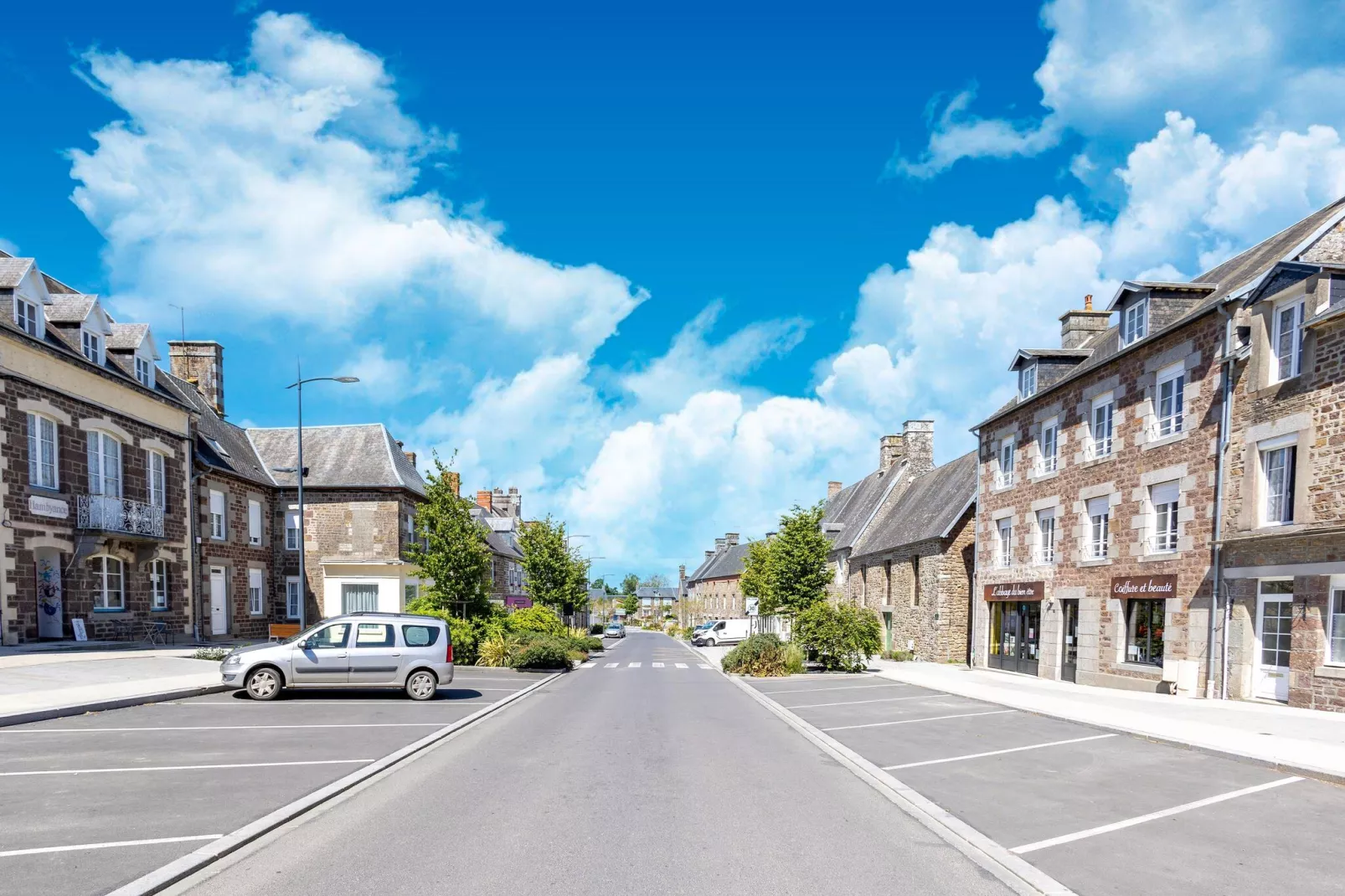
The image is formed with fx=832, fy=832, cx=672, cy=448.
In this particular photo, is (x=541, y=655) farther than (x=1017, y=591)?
No

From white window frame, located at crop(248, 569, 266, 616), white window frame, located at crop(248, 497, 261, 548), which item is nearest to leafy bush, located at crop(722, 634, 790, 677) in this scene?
white window frame, located at crop(248, 569, 266, 616)

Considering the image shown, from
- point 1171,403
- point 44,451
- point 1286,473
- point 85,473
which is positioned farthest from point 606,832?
point 85,473

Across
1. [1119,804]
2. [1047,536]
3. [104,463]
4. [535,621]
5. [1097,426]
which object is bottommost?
[535,621]

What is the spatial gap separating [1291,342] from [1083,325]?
33.7 ft

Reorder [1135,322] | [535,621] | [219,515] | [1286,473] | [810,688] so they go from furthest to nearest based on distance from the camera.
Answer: [219,515] → [535,621] → [810,688] → [1135,322] → [1286,473]

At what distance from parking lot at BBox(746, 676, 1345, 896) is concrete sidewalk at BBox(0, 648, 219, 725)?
11219mm

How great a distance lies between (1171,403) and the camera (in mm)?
17969

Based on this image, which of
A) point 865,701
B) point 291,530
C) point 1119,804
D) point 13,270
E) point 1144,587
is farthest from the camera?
point 291,530

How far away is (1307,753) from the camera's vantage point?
32.4 ft

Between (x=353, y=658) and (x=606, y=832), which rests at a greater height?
(x=606, y=832)

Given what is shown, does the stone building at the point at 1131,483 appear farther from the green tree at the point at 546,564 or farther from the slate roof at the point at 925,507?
the green tree at the point at 546,564

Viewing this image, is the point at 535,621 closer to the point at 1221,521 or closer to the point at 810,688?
the point at 810,688

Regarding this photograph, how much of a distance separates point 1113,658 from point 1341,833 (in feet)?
44.8

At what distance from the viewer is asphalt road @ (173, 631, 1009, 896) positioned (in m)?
5.39
